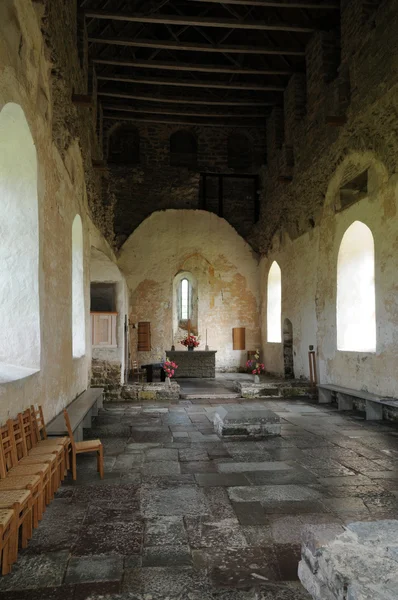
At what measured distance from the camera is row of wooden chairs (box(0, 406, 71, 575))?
294 centimetres

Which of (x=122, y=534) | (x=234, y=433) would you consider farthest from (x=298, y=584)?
(x=234, y=433)

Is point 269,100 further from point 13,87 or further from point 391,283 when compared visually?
point 13,87

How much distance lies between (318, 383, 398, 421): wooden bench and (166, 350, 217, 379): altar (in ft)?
16.3

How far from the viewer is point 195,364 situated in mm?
14992

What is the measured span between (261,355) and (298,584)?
14277mm

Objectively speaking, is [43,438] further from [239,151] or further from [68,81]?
[239,151]

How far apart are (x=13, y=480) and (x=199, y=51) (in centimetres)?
1570

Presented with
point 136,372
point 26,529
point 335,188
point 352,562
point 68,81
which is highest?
point 68,81

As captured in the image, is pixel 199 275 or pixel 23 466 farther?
pixel 199 275

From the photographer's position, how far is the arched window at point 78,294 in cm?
929

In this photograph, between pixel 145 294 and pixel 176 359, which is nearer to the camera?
pixel 176 359

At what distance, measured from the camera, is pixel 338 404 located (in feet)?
31.4

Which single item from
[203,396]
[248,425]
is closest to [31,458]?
[248,425]

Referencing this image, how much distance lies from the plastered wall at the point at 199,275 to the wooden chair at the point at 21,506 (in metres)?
13.3
